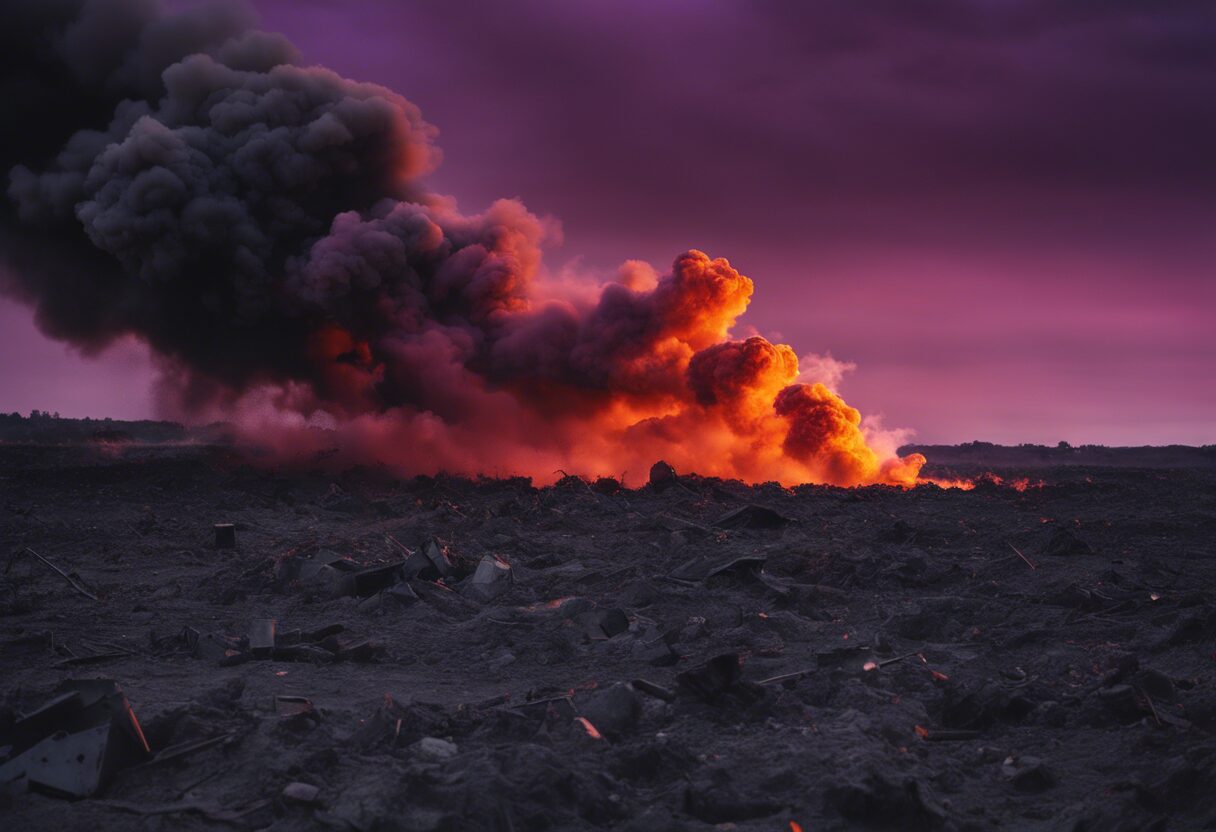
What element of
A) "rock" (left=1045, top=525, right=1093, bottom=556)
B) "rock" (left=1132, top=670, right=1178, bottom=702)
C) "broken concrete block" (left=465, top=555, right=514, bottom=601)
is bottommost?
"rock" (left=1132, top=670, right=1178, bottom=702)

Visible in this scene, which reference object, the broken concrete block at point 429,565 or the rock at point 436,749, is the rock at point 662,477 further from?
the rock at point 436,749

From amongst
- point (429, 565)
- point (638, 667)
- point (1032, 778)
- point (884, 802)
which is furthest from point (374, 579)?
point (1032, 778)

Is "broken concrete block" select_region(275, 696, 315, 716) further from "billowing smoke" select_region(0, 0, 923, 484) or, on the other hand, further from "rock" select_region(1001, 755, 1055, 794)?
"billowing smoke" select_region(0, 0, 923, 484)

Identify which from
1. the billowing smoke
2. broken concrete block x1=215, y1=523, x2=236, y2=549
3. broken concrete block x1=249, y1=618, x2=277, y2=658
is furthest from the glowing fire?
broken concrete block x1=249, y1=618, x2=277, y2=658

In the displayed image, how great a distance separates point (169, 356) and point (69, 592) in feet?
67.3

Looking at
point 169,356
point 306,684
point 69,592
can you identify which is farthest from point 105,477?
point 306,684

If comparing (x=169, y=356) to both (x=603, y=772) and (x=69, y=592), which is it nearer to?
(x=69, y=592)

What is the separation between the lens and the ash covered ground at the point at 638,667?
622 centimetres

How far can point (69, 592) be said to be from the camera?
13570mm

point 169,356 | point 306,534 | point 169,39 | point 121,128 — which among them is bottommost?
point 306,534

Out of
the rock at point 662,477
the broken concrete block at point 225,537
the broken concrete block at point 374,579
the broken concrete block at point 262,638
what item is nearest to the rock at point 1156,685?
the broken concrete block at point 262,638

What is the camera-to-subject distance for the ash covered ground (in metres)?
6.22

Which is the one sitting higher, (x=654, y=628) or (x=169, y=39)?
(x=169, y=39)

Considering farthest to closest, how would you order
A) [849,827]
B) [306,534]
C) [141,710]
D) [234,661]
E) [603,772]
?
[306,534] < [234,661] < [141,710] < [603,772] < [849,827]
